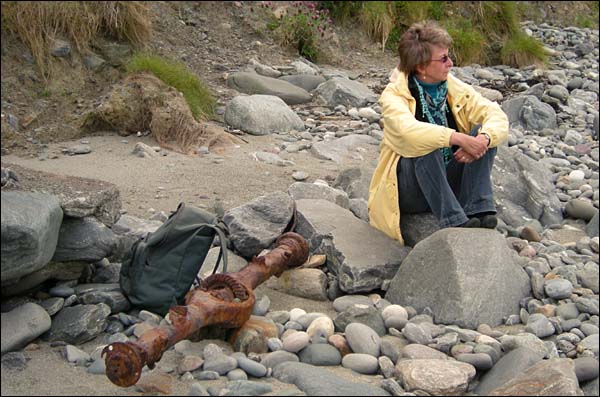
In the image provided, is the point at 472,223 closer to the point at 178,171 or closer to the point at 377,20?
the point at 178,171

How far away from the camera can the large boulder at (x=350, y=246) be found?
4.64 meters

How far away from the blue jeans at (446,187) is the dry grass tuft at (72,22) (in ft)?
13.1

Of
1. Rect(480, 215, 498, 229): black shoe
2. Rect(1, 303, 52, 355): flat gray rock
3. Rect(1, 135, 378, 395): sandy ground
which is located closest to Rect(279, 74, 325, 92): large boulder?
Rect(1, 135, 378, 395): sandy ground

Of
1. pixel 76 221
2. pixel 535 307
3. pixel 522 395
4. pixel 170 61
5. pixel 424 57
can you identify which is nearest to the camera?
pixel 522 395

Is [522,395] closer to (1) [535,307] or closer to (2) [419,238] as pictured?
(1) [535,307]

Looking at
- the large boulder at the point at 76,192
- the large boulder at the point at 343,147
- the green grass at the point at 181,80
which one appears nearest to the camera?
the large boulder at the point at 76,192

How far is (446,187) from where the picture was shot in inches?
185

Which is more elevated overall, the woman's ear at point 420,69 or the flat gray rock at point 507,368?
the woman's ear at point 420,69

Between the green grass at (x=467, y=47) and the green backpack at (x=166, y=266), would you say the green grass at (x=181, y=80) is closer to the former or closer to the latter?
the green backpack at (x=166, y=266)

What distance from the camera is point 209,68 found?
32.2 feet

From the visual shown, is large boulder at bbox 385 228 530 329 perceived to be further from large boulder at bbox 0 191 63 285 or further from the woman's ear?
large boulder at bbox 0 191 63 285

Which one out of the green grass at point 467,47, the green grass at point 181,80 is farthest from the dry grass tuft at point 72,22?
the green grass at point 467,47

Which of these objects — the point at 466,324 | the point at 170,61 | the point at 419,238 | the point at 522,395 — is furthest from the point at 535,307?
the point at 170,61

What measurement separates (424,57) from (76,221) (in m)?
2.17
